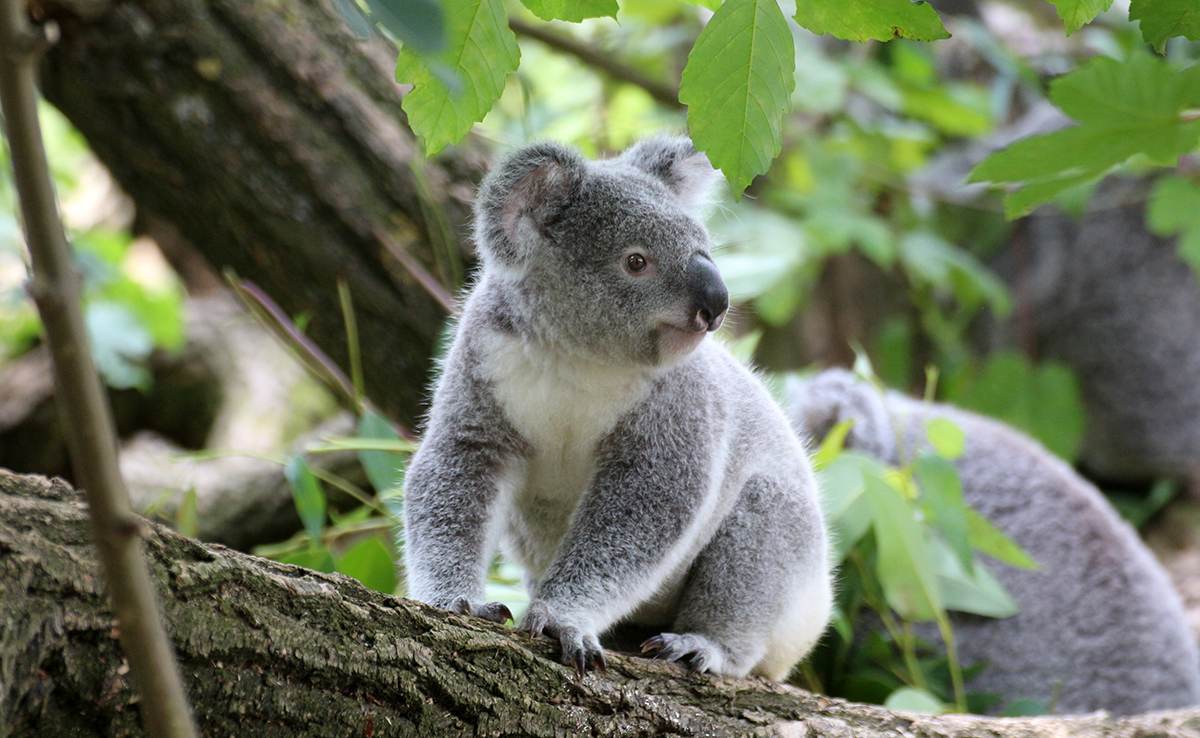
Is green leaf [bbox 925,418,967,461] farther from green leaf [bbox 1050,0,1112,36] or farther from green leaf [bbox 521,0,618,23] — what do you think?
green leaf [bbox 521,0,618,23]

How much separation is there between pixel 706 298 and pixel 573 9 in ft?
2.33

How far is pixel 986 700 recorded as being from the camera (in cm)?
273

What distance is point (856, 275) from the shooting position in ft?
19.0

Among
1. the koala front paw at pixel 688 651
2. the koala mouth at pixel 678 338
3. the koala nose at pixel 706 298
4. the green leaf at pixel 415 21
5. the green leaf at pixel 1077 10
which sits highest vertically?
the green leaf at pixel 1077 10

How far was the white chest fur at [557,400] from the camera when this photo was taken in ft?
5.70

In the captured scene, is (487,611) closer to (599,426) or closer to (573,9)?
(599,426)

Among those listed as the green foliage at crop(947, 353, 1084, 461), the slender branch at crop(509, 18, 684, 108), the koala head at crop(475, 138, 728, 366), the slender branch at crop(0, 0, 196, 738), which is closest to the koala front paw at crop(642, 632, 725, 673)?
the koala head at crop(475, 138, 728, 366)

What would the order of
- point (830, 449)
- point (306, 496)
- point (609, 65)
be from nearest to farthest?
point (306, 496), point (830, 449), point (609, 65)

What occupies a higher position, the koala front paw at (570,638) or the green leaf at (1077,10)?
the green leaf at (1077,10)

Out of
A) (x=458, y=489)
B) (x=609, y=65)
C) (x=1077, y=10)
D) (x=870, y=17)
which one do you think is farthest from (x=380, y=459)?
(x=609, y=65)

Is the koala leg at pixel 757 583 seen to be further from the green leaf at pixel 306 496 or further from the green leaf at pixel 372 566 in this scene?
the green leaf at pixel 306 496

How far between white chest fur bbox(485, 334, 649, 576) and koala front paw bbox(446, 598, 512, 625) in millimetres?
346

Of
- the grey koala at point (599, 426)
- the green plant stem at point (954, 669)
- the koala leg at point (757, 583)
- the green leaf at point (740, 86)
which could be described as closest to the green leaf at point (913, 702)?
the green plant stem at point (954, 669)

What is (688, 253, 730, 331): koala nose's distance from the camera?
1.65 meters
